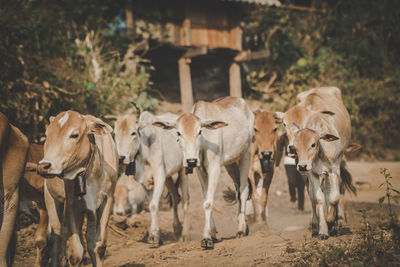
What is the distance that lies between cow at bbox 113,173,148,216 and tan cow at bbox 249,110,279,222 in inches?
90.5

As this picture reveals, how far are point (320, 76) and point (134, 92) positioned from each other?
8.41 meters

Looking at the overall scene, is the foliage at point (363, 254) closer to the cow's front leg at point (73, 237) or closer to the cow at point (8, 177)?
the cow's front leg at point (73, 237)

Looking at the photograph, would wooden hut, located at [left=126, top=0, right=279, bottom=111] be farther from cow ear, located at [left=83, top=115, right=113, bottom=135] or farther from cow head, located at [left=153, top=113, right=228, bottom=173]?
cow ear, located at [left=83, top=115, right=113, bottom=135]

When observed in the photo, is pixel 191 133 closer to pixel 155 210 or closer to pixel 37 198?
pixel 155 210

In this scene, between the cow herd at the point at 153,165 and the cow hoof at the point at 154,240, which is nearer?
the cow herd at the point at 153,165

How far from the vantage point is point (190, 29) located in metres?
15.1

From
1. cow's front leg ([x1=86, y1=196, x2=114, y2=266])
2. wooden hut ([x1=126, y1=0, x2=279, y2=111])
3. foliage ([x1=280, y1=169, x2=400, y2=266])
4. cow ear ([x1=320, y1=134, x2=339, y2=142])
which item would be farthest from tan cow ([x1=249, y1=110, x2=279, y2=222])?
wooden hut ([x1=126, y1=0, x2=279, y2=111])

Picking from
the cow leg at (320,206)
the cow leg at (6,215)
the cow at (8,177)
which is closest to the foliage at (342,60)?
the cow leg at (320,206)

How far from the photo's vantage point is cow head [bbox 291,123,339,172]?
5948mm

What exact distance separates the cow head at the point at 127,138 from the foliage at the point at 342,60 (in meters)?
10.3

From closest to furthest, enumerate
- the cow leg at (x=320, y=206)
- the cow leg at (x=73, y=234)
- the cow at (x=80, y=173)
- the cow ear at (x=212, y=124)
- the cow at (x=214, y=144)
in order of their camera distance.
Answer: the cow at (x=80, y=173)
the cow leg at (x=73, y=234)
the cow leg at (x=320, y=206)
the cow at (x=214, y=144)
the cow ear at (x=212, y=124)

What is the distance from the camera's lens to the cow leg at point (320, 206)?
19.9 ft

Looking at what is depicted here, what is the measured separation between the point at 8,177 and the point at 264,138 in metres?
5.07

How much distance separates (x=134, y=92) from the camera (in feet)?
40.2
